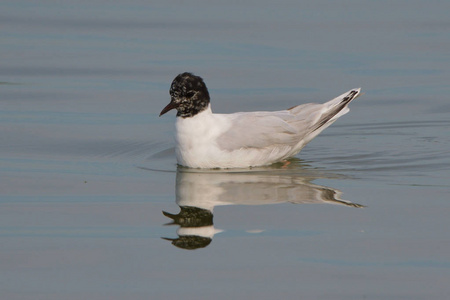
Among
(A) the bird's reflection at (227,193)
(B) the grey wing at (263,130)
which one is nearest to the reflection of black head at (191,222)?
(A) the bird's reflection at (227,193)

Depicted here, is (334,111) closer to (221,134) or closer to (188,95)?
(221,134)

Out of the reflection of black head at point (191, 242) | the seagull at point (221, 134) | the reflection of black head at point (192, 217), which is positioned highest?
the seagull at point (221, 134)

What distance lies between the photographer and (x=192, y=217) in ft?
30.4

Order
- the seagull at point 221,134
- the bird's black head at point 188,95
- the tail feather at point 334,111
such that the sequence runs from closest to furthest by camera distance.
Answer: the seagull at point 221,134 → the bird's black head at point 188,95 → the tail feather at point 334,111

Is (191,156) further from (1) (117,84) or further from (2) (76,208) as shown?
(1) (117,84)

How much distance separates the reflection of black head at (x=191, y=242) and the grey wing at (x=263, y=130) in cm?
265

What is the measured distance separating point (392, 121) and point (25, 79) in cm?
614

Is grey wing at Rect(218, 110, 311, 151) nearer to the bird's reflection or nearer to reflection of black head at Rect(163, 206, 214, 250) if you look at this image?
the bird's reflection

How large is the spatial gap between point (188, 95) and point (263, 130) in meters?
0.93

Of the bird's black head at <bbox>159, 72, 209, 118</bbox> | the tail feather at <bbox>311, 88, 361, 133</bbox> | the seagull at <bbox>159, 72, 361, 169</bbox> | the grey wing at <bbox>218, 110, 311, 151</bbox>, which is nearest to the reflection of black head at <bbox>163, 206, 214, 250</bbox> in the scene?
the seagull at <bbox>159, 72, 361, 169</bbox>

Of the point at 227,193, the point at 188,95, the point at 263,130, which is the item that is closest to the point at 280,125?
the point at 263,130

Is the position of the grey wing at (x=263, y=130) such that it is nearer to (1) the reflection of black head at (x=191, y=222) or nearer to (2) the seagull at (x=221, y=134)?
(2) the seagull at (x=221, y=134)

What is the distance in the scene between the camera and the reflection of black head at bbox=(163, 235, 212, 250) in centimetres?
843

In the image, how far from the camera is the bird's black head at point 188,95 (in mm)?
11312
